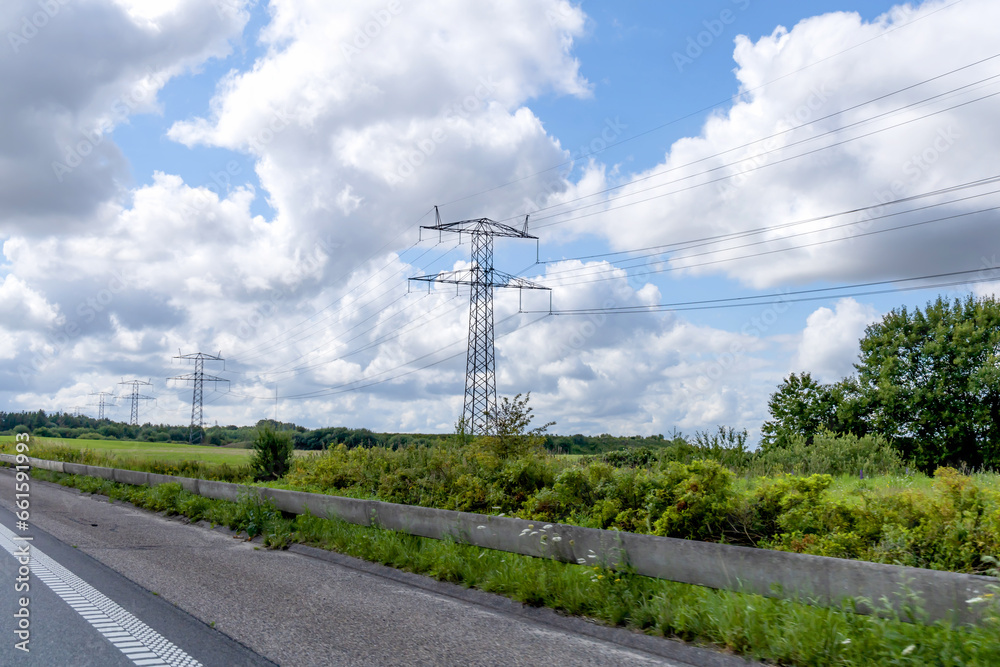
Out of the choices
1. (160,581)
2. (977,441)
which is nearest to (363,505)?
(160,581)

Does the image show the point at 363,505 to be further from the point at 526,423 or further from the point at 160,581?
the point at 526,423

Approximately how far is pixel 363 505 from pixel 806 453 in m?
13.2

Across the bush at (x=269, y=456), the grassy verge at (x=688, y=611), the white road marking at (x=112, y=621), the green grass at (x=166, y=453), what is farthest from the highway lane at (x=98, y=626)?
the green grass at (x=166, y=453)

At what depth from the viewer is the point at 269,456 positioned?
18609mm

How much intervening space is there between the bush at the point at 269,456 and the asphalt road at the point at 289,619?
882cm

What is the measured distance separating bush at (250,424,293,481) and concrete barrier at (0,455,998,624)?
33.1 ft

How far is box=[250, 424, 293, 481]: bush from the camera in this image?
60.9 ft

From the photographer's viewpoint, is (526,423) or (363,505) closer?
(363,505)

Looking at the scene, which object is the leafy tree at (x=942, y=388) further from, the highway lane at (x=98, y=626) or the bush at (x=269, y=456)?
the highway lane at (x=98, y=626)

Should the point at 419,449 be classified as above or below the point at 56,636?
above

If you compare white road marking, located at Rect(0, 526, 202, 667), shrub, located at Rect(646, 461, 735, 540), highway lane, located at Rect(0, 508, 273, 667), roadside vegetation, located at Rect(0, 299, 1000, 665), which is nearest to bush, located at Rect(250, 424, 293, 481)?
roadside vegetation, located at Rect(0, 299, 1000, 665)

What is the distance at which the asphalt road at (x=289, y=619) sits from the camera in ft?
16.9

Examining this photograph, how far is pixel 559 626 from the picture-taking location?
6.05m

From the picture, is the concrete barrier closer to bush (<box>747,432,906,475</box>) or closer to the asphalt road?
the asphalt road
